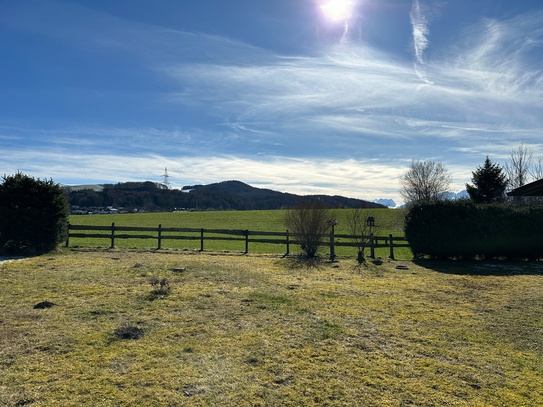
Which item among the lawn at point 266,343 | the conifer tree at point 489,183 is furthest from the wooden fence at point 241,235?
the conifer tree at point 489,183

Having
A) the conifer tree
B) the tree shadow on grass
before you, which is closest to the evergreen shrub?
Result: the tree shadow on grass

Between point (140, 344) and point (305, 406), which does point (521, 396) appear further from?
point (140, 344)

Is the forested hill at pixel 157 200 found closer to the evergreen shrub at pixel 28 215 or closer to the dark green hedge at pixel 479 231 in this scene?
the dark green hedge at pixel 479 231

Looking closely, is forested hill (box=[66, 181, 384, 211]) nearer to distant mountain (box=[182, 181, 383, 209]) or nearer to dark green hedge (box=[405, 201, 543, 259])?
distant mountain (box=[182, 181, 383, 209])

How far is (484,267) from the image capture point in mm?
13883

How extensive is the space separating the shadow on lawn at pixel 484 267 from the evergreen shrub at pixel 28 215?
52.1ft

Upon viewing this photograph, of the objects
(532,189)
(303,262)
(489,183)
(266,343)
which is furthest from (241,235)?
(489,183)

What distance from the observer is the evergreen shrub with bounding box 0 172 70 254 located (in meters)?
14.2

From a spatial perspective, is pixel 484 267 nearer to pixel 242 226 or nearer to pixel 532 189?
pixel 532 189

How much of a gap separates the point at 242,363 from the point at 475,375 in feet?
9.33

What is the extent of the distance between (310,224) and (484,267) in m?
7.26

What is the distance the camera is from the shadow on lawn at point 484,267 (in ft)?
41.5

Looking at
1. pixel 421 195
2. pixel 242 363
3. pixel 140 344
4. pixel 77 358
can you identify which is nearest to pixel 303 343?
pixel 242 363

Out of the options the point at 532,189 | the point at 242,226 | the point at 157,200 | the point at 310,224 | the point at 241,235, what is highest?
the point at 157,200
